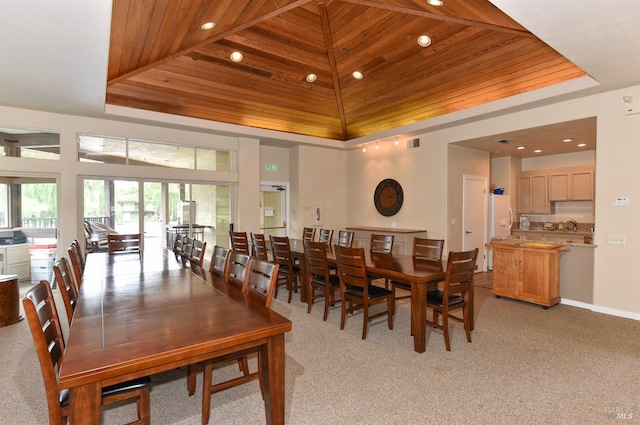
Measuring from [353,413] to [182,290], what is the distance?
4.88ft

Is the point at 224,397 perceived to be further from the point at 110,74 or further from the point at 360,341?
the point at 110,74

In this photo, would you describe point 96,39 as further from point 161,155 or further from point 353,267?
point 161,155

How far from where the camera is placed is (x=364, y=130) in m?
7.74

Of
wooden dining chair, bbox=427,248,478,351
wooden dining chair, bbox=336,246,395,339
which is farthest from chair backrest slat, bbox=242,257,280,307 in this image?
wooden dining chair, bbox=427,248,478,351

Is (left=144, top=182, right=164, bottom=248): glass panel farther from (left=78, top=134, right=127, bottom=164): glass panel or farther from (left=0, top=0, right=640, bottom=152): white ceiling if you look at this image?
(left=0, top=0, right=640, bottom=152): white ceiling

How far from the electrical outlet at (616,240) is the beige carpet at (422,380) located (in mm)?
1051

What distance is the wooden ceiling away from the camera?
400 centimetres

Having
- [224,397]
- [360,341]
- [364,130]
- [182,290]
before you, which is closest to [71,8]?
[182,290]

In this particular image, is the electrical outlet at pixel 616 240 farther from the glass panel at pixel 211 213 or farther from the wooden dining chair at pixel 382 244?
the glass panel at pixel 211 213

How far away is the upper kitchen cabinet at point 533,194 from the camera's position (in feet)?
24.7

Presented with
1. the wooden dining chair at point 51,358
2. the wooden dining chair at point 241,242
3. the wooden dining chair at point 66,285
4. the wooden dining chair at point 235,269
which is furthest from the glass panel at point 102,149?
the wooden dining chair at point 51,358

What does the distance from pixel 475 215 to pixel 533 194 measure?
6.17 ft

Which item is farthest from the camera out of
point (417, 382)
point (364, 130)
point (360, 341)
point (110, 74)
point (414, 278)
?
point (364, 130)

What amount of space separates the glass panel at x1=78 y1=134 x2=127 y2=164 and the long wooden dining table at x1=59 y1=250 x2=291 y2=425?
3.99 meters
